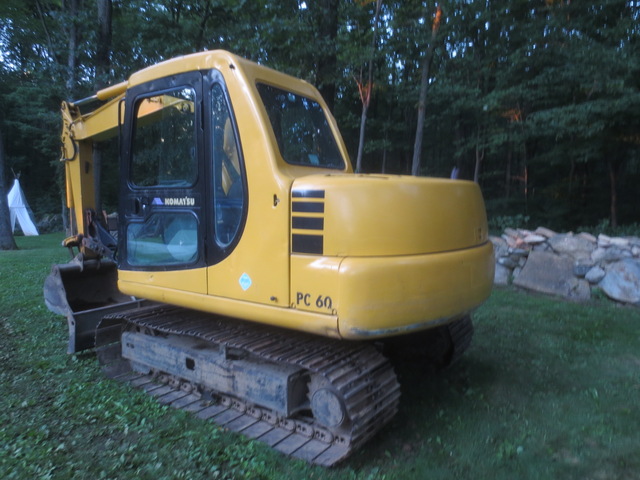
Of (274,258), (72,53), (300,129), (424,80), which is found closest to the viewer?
(274,258)

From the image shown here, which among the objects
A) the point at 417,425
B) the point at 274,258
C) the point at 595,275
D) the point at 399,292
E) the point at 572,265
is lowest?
the point at 417,425

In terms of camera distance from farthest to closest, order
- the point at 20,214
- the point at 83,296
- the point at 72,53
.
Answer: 1. the point at 20,214
2. the point at 72,53
3. the point at 83,296

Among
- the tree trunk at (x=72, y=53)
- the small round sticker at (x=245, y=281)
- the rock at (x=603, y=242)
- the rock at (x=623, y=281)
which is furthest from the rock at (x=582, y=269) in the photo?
the tree trunk at (x=72, y=53)

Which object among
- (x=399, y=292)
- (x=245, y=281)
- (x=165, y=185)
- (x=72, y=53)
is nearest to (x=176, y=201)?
(x=165, y=185)

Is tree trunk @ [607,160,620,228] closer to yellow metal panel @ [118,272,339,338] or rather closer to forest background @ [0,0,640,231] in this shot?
forest background @ [0,0,640,231]

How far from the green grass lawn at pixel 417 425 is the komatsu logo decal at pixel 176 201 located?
1572 millimetres

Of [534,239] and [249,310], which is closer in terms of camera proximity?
[249,310]

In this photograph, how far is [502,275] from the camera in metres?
8.55

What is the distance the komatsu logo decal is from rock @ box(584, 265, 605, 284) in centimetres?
673

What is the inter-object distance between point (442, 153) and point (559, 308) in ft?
46.4

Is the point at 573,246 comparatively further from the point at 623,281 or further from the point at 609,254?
the point at 623,281

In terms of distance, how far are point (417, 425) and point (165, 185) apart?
8.55 ft

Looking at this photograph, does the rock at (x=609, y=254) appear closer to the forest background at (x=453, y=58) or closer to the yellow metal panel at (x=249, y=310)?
the forest background at (x=453, y=58)

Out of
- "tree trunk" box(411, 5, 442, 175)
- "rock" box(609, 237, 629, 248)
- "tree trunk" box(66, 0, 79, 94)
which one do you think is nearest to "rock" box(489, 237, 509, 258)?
"rock" box(609, 237, 629, 248)
